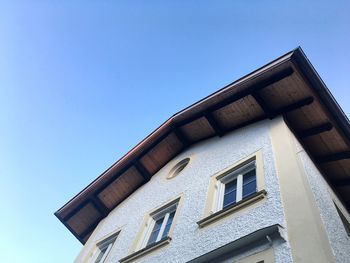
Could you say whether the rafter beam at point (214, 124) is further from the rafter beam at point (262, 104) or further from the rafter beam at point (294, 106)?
the rafter beam at point (294, 106)

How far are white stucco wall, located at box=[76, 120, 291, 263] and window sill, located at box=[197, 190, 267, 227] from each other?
9 centimetres

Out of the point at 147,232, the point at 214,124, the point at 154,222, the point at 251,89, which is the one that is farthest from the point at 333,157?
the point at 147,232

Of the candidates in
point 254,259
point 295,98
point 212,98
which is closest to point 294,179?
point 254,259

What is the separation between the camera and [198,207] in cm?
655

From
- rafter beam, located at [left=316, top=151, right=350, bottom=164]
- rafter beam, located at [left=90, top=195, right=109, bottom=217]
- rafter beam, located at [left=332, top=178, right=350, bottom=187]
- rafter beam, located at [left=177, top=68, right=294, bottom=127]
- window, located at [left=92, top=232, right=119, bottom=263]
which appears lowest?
rafter beam, located at [left=332, top=178, right=350, bottom=187]

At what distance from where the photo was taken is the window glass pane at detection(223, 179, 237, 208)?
6269mm

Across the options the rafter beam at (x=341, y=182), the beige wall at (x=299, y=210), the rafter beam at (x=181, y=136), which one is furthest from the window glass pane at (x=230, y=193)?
the rafter beam at (x=181, y=136)

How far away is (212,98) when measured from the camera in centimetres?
891

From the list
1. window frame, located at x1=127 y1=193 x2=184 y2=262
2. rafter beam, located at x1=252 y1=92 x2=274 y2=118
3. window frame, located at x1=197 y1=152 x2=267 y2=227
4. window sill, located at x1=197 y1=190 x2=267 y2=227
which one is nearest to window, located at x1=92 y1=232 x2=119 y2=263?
window frame, located at x1=127 y1=193 x2=184 y2=262

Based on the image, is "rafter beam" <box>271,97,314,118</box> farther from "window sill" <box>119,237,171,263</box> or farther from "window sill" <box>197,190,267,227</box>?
"window sill" <box>119,237,171,263</box>

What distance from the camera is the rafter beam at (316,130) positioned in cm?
791

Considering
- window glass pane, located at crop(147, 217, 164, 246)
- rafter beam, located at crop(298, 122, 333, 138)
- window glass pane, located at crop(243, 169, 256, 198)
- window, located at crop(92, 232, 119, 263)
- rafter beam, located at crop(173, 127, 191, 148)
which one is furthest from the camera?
rafter beam, located at crop(173, 127, 191, 148)

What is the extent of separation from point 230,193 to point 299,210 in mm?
2059

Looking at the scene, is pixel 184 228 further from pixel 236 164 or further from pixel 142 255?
pixel 236 164
